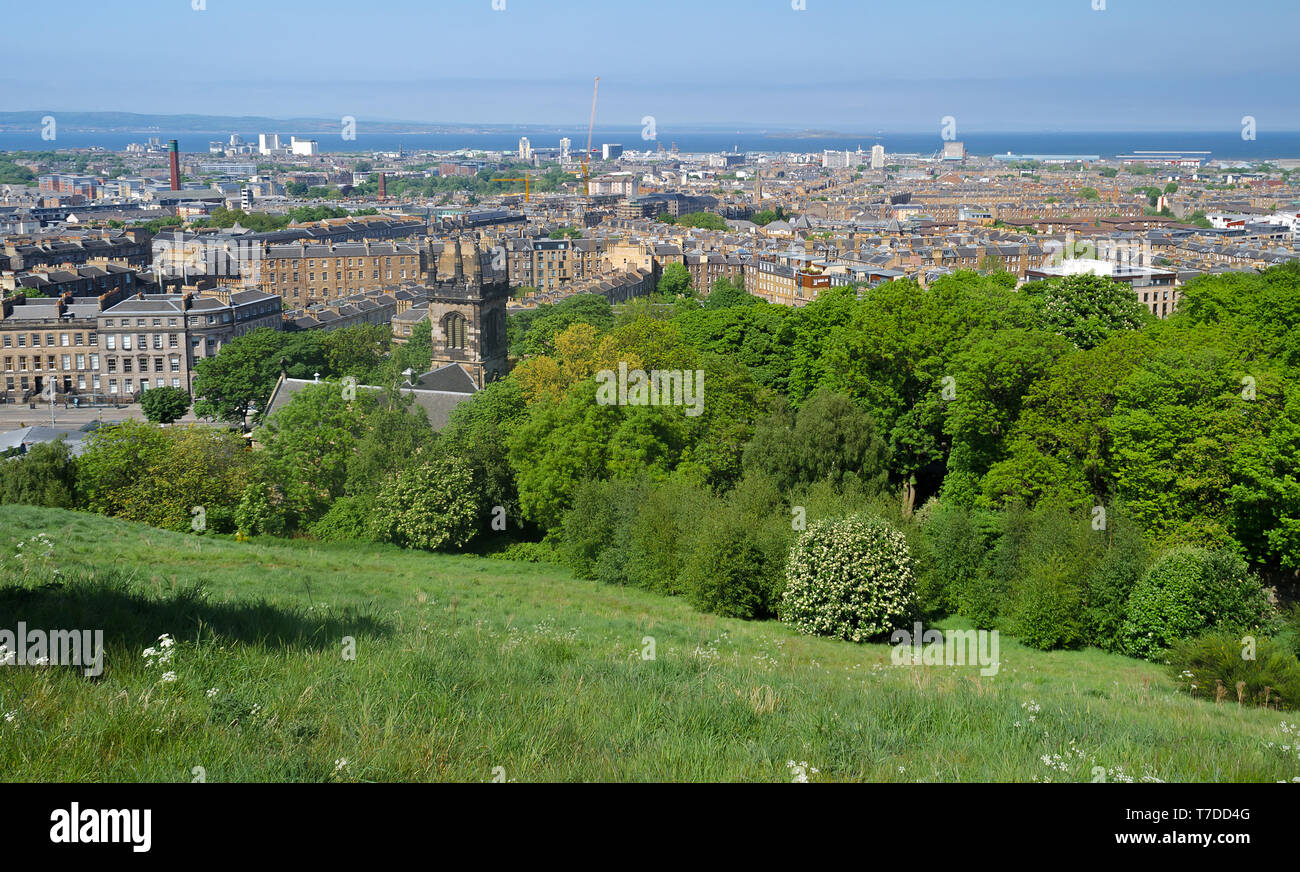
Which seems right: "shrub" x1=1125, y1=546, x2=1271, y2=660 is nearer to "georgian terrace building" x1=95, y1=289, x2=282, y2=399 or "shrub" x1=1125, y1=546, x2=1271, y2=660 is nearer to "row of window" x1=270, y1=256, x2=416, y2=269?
"georgian terrace building" x1=95, y1=289, x2=282, y2=399

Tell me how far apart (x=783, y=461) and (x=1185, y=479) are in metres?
10.7

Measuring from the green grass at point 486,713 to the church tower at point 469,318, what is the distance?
116ft

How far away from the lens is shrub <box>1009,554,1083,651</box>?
2561 centimetres

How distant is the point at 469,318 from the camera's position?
50938mm

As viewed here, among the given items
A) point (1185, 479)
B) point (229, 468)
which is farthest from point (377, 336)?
point (1185, 479)

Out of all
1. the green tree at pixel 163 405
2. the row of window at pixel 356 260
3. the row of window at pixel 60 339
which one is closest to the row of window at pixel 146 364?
the row of window at pixel 60 339

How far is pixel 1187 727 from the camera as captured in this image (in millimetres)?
11297

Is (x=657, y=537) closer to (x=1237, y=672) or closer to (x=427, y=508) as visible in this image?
(x=427, y=508)

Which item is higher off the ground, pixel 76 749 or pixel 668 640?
pixel 76 749

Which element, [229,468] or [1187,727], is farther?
[229,468]

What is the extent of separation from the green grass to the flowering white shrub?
9394 mm

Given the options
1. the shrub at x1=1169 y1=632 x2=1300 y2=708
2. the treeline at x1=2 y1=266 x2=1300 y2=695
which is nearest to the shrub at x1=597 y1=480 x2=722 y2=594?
the treeline at x1=2 y1=266 x2=1300 y2=695

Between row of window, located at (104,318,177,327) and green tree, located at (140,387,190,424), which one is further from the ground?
row of window, located at (104,318,177,327)

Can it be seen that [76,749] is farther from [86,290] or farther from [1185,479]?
[86,290]
